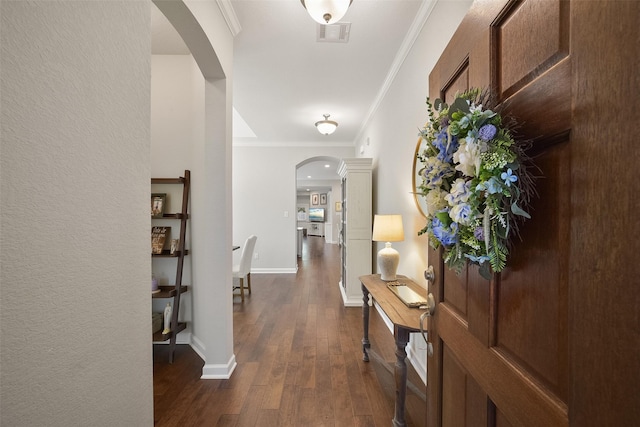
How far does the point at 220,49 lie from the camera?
2021mm

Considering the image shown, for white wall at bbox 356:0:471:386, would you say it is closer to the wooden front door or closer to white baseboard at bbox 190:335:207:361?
the wooden front door

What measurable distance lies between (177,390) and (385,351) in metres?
1.73

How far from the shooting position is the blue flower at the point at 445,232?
74 centimetres

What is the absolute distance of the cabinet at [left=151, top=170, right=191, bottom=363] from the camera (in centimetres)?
239

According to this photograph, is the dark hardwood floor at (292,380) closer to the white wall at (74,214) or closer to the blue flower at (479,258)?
the white wall at (74,214)

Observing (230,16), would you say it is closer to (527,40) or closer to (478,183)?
(527,40)

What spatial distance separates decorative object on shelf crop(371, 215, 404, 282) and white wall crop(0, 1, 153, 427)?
6.03 ft

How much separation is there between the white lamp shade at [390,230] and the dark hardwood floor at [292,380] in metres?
1.02

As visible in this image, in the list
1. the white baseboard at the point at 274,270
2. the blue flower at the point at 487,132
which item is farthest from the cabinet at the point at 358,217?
the blue flower at the point at 487,132

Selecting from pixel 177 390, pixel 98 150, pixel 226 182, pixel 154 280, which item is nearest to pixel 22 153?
pixel 98 150

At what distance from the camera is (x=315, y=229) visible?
51.1 feet

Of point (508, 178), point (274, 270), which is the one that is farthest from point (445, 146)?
point (274, 270)

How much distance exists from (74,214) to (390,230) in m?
2.24

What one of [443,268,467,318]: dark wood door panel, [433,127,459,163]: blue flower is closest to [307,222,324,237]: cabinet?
[443,268,467,318]: dark wood door panel
